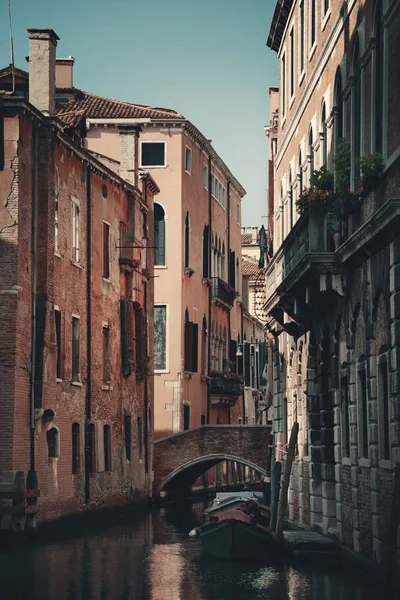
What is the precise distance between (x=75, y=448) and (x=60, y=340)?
9.18 feet

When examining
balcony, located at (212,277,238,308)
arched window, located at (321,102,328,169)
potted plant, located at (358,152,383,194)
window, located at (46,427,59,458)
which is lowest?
window, located at (46,427,59,458)

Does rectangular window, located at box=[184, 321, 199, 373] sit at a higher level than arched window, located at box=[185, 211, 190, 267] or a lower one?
lower

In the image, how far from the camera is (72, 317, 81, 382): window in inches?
1223

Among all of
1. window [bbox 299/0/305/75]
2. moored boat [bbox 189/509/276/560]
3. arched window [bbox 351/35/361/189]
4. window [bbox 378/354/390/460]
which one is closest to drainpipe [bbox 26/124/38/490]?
window [bbox 299/0/305/75]

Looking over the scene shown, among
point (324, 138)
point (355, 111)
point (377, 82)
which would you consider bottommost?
point (377, 82)

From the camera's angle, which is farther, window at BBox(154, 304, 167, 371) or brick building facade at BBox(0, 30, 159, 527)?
window at BBox(154, 304, 167, 371)

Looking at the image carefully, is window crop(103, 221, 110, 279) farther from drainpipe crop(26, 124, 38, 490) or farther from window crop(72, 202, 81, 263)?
drainpipe crop(26, 124, 38, 490)

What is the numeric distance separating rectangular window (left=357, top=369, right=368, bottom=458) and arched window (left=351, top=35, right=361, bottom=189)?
2.58 metres

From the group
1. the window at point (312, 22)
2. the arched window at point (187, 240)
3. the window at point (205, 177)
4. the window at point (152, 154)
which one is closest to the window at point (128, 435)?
the arched window at point (187, 240)

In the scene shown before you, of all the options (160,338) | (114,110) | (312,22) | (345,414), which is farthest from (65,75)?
(345,414)

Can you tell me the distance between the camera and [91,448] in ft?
105

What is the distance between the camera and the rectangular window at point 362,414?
17750 millimetres

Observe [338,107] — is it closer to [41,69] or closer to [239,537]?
Result: [239,537]

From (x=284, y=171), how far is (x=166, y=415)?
18.5 metres
